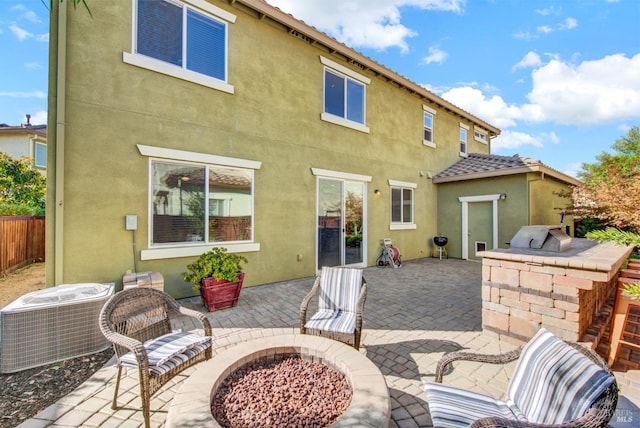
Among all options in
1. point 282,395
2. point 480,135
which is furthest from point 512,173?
point 282,395

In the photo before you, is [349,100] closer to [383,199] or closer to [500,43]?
[383,199]

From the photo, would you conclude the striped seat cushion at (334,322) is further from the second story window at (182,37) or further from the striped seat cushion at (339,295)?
the second story window at (182,37)

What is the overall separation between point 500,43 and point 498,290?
427 inches

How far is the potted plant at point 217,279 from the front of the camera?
16.6 ft

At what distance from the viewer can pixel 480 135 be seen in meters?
14.7

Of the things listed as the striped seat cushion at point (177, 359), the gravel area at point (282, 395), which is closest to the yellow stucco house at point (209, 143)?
the striped seat cushion at point (177, 359)

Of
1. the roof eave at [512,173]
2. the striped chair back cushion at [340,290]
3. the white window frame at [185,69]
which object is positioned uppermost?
the white window frame at [185,69]

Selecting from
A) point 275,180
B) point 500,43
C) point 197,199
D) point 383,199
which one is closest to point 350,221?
point 383,199

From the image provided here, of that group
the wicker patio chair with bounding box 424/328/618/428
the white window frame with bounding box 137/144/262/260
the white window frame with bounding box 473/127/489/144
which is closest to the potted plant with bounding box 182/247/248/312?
the white window frame with bounding box 137/144/262/260

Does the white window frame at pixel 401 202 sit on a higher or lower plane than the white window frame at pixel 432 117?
lower

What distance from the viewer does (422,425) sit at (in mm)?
2330

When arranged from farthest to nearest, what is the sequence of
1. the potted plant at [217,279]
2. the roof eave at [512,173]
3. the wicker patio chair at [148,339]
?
the roof eave at [512,173], the potted plant at [217,279], the wicker patio chair at [148,339]

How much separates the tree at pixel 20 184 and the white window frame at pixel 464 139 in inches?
717

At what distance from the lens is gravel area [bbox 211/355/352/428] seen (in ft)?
6.26
